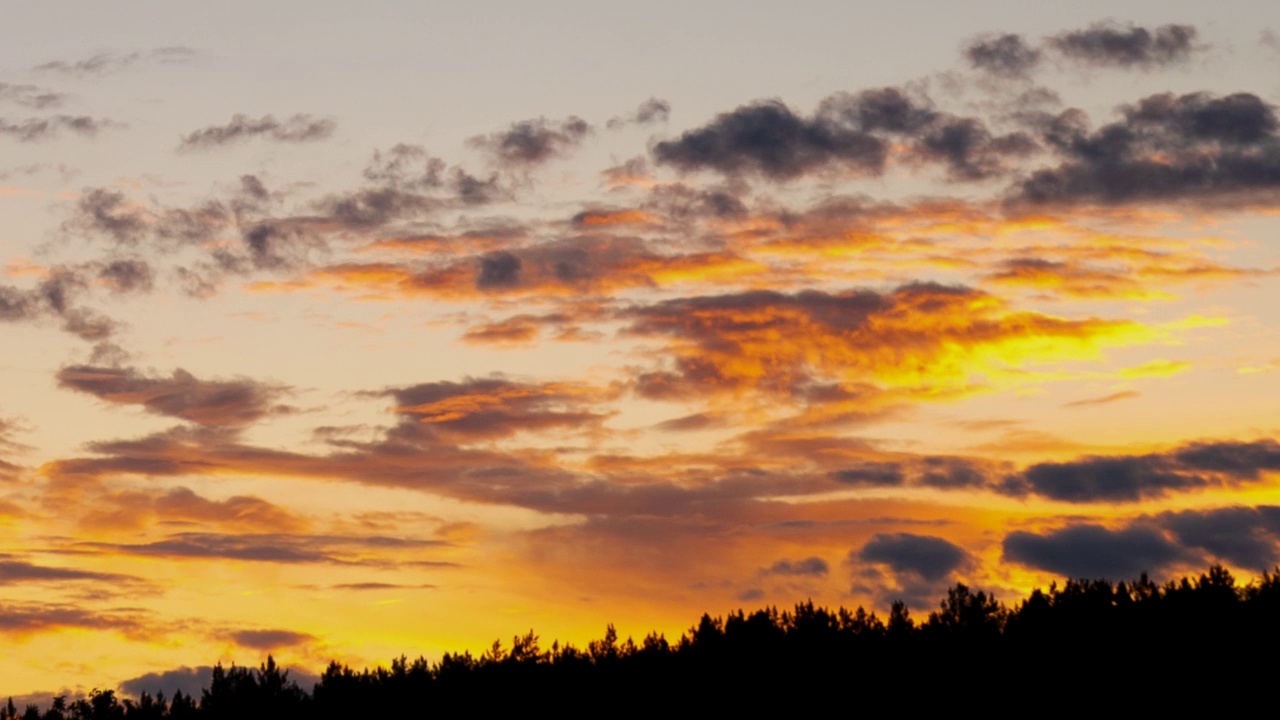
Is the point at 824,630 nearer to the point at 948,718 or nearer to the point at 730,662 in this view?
the point at 730,662

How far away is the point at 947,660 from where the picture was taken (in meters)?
159

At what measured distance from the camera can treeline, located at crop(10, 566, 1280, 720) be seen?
13962 cm

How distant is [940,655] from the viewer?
16012 centimetres

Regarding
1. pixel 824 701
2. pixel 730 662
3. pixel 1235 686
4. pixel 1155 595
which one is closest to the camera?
pixel 1235 686

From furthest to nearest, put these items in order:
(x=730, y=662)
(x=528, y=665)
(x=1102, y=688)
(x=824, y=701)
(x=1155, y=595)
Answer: (x=528, y=665)
(x=730, y=662)
(x=824, y=701)
(x=1155, y=595)
(x=1102, y=688)

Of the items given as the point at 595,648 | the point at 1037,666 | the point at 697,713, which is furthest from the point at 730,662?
the point at 1037,666

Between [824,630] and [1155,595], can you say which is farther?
[824,630]

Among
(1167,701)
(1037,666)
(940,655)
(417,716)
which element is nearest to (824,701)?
(940,655)

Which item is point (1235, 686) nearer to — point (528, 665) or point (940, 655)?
point (940, 655)

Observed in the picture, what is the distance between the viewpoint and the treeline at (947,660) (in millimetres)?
139625

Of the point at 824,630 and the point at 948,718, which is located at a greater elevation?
the point at 824,630

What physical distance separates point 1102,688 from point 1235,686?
12.7 m

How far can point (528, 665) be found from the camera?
196m

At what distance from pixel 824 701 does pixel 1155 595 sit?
3495 cm
